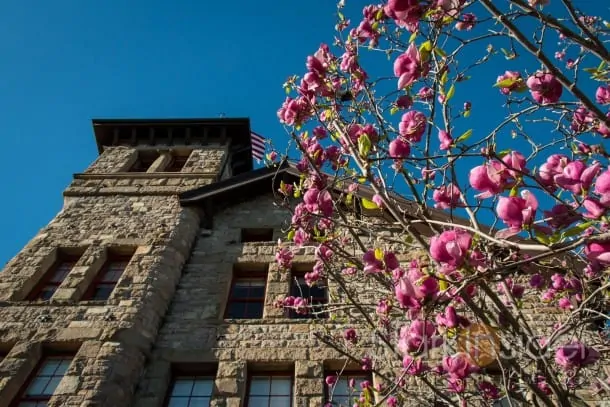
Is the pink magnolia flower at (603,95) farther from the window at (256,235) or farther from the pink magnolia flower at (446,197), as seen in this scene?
the window at (256,235)

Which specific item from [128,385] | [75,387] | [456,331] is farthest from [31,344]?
[456,331]

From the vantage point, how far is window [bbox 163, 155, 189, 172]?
13.4 m

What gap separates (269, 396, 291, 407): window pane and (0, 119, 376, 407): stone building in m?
0.02

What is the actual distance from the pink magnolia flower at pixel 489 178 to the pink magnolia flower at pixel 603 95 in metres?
1.62

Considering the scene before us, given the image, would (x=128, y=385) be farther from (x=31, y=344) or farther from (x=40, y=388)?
(x=31, y=344)

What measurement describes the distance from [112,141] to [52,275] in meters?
7.30

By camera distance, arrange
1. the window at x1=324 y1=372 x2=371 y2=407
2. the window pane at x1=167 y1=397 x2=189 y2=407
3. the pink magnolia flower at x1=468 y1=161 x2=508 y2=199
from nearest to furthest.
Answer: the pink magnolia flower at x1=468 y1=161 x2=508 y2=199, the window at x1=324 y1=372 x2=371 y2=407, the window pane at x1=167 y1=397 x2=189 y2=407

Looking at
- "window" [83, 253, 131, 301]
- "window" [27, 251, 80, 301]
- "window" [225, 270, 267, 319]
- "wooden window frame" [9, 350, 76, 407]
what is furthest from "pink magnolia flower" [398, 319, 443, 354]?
"window" [27, 251, 80, 301]

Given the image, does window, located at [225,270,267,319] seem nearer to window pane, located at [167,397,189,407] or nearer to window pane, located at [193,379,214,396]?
window pane, located at [193,379,214,396]

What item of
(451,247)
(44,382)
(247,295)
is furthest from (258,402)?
(451,247)

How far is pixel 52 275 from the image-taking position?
836 centimetres

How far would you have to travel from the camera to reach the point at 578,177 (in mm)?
2070

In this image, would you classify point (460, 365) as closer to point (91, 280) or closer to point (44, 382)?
point (44, 382)

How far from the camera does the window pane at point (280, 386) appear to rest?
20.8 ft
